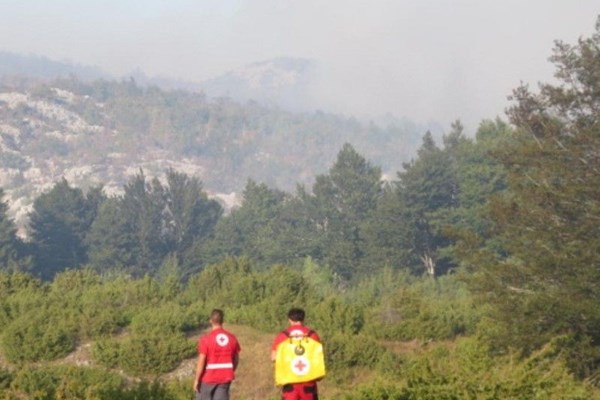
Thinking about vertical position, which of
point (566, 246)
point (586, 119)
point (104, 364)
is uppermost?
point (586, 119)

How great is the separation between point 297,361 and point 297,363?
21 mm

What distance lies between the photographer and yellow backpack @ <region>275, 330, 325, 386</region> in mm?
11211

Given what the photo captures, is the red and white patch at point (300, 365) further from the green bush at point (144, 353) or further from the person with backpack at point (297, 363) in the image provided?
the green bush at point (144, 353)

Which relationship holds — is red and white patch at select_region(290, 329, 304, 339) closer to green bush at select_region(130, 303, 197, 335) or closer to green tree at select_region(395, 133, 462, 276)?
green bush at select_region(130, 303, 197, 335)

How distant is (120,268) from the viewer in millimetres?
89500

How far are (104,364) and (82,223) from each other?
70634 mm

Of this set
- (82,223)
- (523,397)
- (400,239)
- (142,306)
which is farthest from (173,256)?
(523,397)

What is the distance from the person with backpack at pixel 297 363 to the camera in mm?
11211

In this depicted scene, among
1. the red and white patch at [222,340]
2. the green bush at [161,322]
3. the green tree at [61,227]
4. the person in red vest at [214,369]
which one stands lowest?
the green bush at [161,322]

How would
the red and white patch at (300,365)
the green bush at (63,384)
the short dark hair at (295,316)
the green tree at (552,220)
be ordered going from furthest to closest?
1. the green tree at (552,220)
2. the green bush at (63,384)
3. the short dark hair at (295,316)
4. the red and white patch at (300,365)

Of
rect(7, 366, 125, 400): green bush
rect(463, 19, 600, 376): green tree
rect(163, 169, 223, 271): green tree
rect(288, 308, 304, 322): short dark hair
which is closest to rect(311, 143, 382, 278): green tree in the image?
rect(163, 169, 223, 271): green tree

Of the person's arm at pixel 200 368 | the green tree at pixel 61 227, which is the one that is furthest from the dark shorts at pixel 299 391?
the green tree at pixel 61 227

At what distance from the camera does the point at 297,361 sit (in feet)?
36.8

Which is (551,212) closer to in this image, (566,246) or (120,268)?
(566,246)
